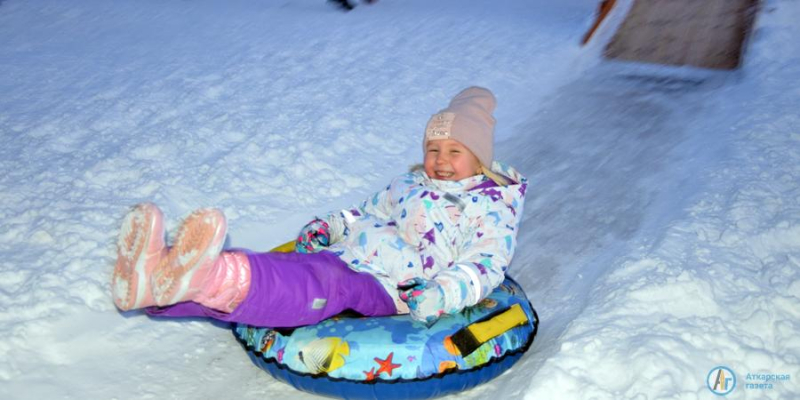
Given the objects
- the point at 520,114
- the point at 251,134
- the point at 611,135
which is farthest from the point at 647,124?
the point at 251,134

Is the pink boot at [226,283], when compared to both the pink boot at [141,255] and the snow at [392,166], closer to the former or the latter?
the pink boot at [141,255]

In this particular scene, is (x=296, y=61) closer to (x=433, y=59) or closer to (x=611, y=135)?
(x=433, y=59)

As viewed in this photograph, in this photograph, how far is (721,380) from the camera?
246 centimetres

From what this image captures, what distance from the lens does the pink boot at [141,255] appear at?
84.4 inches

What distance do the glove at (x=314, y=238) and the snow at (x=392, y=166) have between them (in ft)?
1.51

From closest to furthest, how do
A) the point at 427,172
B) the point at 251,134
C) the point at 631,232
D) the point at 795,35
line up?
the point at 427,172
the point at 631,232
the point at 251,134
the point at 795,35

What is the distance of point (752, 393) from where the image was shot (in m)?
2.41

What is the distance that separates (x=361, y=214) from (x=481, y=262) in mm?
692

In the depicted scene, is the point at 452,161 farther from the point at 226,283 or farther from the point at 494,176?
the point at 226,283

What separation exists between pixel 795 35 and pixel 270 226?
4245 mm

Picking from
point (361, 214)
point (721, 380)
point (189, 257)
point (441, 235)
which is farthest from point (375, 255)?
point (721, 380)

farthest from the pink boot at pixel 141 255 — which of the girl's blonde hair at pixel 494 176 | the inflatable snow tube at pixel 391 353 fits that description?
the girl's blonde hair at pixel 494 176

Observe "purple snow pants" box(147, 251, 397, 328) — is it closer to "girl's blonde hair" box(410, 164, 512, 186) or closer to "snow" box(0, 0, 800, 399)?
"snow" box(0, 0, 800, 399)

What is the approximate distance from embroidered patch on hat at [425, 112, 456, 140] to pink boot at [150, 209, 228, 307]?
1.04m
